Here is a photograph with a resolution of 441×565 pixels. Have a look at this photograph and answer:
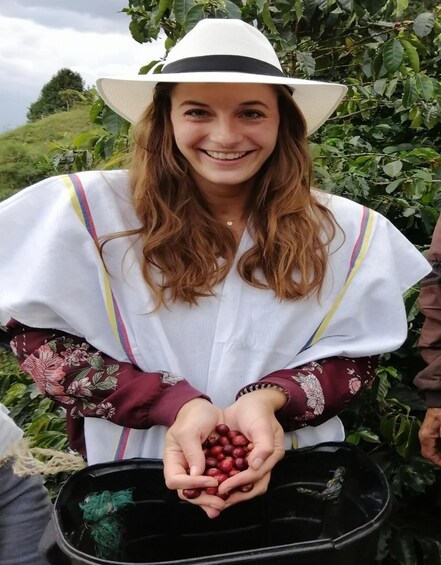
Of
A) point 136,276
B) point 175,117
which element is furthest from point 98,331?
point 175,117

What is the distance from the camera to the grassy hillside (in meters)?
11.5

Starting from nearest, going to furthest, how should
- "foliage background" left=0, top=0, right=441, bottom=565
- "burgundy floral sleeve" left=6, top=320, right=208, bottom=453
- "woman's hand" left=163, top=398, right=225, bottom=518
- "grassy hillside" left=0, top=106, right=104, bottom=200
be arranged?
1. "woman's hand" left=163, top=398, right=225, bottom=518
2. "burgundy floral sleeve" left=6, top=320, right=208, bottom=453
3. "foliage background" left=0, top=0, right=441, bottom=565
4. "grassy hillside" left=0, top=106, right=104, bottom=200

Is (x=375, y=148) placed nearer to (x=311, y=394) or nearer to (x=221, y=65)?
(x=221, y=65)

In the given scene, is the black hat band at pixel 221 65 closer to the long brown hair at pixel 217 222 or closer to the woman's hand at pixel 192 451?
the long brown hair at pixel 217 222

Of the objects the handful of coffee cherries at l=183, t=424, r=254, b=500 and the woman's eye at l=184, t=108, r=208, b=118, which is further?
the woman's eye at l=184, t=108, r=208, b=118

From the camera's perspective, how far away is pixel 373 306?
141 cm

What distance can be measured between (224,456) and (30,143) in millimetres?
13183

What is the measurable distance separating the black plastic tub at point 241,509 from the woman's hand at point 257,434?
0.32 ft

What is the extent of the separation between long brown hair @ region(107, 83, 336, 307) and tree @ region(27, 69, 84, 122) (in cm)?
1290

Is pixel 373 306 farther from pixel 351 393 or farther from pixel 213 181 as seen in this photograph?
pixel 213 181

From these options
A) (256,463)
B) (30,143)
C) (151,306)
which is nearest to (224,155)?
(151,306)

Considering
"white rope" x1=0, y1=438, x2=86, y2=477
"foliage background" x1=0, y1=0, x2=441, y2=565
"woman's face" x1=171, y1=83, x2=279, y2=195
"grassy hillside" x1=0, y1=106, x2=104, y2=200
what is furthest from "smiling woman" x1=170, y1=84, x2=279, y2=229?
"grassy hillside" x1=0, y1=106, x2=104, y2=200

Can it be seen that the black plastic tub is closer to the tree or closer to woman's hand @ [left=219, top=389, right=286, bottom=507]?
woman's hand @ [left=219, top=389, right=286, bottom=507]

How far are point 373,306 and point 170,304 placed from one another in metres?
0.43
